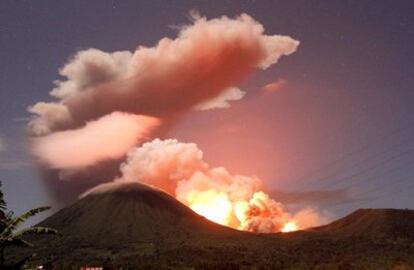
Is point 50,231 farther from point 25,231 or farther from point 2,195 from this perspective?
point 2,195

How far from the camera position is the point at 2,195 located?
112 ft

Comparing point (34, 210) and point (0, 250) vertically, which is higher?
point (34, 210)

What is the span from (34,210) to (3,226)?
2127 millimetres

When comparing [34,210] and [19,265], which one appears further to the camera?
[34,210]

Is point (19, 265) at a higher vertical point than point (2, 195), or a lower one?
lower

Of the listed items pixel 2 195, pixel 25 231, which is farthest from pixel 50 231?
pixel 2 195

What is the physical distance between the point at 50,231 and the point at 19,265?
112 inches

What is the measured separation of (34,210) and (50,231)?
1.80 metres

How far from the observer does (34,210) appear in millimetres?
36125

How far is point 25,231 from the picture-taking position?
114ft

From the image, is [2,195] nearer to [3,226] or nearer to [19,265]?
[3,226]

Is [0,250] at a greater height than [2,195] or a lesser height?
lesser

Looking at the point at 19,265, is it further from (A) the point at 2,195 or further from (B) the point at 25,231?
(A) the point at 2,195

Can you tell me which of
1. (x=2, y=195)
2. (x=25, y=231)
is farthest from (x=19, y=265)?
(x=2, y=195)
